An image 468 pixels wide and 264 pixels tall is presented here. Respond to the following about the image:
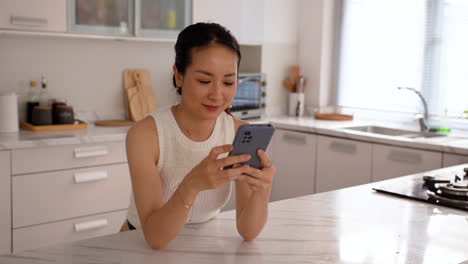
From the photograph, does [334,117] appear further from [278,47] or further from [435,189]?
[435,189]

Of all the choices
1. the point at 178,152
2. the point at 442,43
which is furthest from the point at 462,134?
the point at 178,152

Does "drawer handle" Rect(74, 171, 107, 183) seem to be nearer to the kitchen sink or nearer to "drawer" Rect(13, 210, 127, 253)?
"drawer" Rect(13, 210, 127, 253)

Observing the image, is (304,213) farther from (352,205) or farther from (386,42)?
(386,42)

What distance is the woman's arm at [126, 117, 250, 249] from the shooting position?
125 cm

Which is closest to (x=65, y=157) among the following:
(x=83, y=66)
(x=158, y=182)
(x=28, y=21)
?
(x=28, y=21)

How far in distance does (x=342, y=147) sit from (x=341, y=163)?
0.37 feet

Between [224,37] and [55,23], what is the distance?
6.43ft

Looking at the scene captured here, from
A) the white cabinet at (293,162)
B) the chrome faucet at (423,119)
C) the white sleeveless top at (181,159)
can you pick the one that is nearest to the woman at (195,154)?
the white sleeveless top at (181,159)

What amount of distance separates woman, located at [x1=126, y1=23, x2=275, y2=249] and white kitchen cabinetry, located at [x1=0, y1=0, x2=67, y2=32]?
173cm

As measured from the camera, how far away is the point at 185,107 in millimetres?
1544

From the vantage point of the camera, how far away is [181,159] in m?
1.61

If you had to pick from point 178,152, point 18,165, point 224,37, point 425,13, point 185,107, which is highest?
point 425,13

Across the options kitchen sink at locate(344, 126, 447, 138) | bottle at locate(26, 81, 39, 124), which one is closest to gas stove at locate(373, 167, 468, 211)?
kitchen sink at locate(344, 126, 447, 138)

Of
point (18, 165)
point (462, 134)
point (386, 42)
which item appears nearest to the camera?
point (18, 165)
